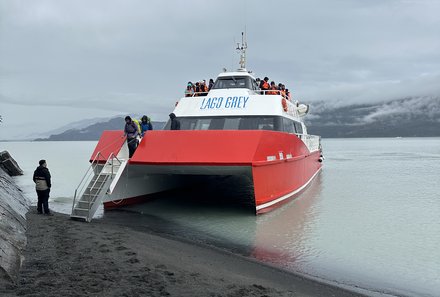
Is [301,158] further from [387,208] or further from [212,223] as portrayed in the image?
[212,223]

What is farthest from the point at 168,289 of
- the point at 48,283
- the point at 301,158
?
the point at 301,158

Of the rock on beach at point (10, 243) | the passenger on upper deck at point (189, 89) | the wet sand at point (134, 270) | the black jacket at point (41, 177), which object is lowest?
the wet sand at point (134, 270)

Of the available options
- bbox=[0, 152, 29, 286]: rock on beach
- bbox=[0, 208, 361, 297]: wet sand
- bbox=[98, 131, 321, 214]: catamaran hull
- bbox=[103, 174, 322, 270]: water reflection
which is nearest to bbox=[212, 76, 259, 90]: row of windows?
bbox=[98, 131, 321, 214]: catamaran hull

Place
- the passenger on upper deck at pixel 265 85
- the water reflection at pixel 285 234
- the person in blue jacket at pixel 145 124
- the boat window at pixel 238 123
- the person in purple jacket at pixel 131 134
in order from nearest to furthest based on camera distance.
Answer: the water reflection at pixel 285 234, the person in purple jacket at pixel 131 134, the person in blue jacket at pixel 145 124, the boat window at pixel 238 123, the passenger on upper deck at pixel 265 85

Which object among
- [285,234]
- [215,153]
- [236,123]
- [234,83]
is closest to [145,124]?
[236,123]

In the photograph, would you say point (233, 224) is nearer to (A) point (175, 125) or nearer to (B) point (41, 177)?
(A) point (175, 125)

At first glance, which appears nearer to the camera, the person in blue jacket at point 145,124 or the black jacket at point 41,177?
the black jacket at point 41,177

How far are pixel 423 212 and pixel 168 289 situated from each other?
1049 cm

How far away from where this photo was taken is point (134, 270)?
4906 millimetres

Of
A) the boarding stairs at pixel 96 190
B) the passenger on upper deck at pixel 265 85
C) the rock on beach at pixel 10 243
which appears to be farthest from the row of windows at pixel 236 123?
the rock on beach at pixel 10 243

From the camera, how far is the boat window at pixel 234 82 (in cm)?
1315

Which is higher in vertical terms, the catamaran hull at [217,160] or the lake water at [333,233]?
the catamaran hull at [217,160]

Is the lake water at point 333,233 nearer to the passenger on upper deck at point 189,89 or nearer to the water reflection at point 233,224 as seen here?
the water reflection at point 233,224

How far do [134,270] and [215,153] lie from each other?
462 centimetres
